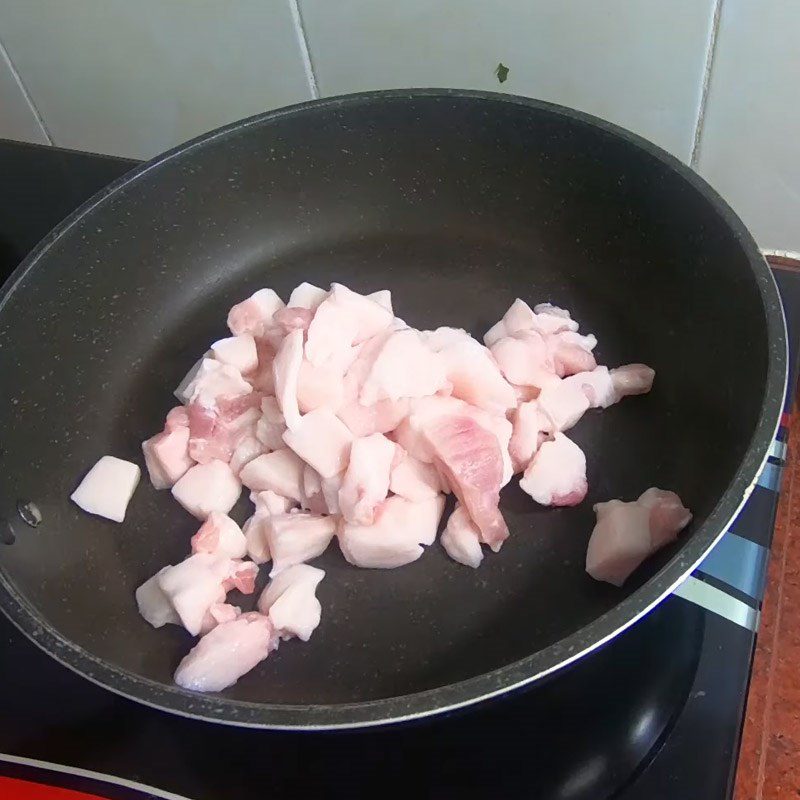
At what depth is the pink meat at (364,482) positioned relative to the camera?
32.8 inches

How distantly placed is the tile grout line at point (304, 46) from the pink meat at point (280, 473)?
1.76 ft

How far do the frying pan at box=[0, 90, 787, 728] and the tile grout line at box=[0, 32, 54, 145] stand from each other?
1.53ft

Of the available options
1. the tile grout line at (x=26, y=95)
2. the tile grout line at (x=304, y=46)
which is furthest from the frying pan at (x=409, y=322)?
the tile grout line at (x=26, y=95)

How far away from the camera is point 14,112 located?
1403mm

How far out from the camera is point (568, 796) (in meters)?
0.70

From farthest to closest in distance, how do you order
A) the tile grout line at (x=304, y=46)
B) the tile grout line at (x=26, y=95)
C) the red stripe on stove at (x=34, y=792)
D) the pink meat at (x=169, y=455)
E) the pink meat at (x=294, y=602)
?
the tile grout line at (x=26, y=95) < the tile grout line at (x=304, y=46) < the pink meat at (x=169, y=455) < the pink meat at (x=294, y=602) < the red stripe on stove at (x=34, y=792)

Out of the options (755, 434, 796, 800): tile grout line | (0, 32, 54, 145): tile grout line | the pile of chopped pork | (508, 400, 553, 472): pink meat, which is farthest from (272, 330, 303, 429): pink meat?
(0, 32, 54, 145): tile grout line

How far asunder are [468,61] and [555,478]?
53 cm

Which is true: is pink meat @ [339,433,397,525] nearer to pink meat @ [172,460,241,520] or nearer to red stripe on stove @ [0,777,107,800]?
pink meat @ [172,460,241,520]

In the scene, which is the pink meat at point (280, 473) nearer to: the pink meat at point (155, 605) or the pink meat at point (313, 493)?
the pink meat at point (313, 493)

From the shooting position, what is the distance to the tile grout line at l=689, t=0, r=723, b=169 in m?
0.90

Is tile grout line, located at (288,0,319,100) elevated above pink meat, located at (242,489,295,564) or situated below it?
above

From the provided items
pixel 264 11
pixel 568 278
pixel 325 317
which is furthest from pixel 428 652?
pixel 264 11

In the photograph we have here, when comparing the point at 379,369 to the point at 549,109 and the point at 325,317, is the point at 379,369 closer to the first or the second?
the point at 325,317
